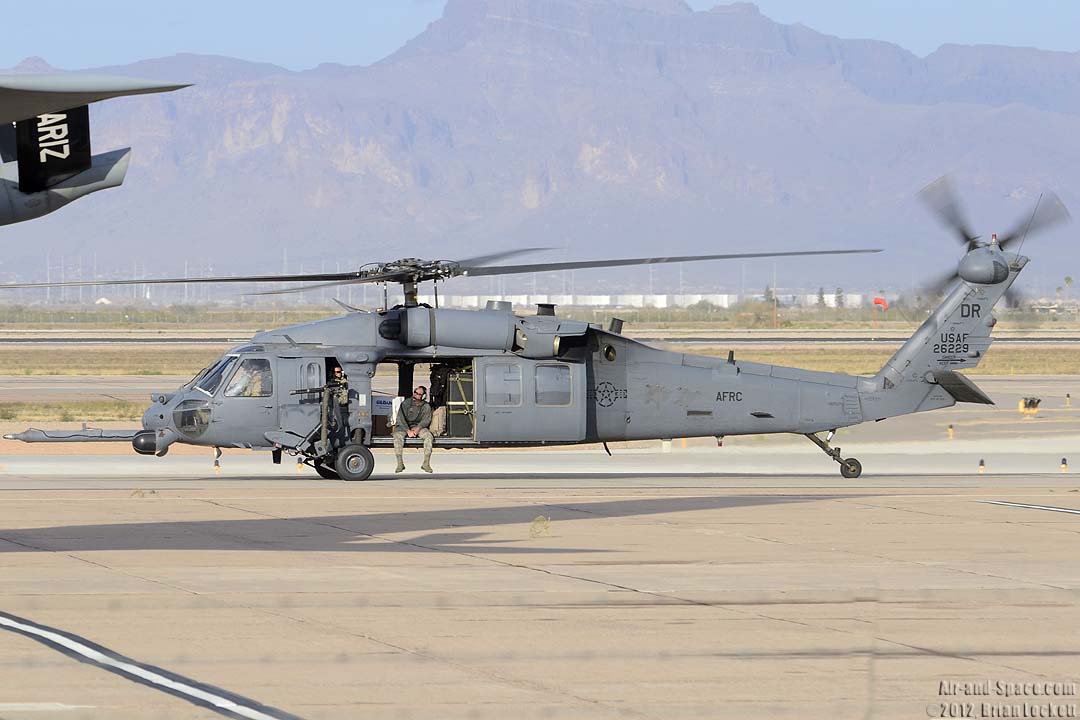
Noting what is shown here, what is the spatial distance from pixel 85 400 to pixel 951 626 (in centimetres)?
3884

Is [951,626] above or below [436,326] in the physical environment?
below

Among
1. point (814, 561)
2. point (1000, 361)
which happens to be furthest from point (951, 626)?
point (1000, 361)

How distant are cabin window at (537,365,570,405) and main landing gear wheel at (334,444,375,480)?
9.83ft

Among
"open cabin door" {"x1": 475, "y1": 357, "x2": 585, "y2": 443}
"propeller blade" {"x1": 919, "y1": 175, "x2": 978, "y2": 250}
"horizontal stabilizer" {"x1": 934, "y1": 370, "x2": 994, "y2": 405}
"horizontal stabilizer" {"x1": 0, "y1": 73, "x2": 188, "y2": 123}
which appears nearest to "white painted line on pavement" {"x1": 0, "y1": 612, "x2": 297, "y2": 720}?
"horizontal stabilizer" {"x1": 0, "y1": 73, "x2": 188, "y2": 123}

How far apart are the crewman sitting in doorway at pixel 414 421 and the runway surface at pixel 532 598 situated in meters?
1.16

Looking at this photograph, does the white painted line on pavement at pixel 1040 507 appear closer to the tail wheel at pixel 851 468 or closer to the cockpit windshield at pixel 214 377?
the tail wheel at pixel 851 468

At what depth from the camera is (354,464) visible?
82.7 feet

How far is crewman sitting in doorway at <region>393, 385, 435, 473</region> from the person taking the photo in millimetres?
25375

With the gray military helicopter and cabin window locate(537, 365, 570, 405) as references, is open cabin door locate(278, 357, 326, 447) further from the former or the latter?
cabin window locate(537, 365, 570, 405)

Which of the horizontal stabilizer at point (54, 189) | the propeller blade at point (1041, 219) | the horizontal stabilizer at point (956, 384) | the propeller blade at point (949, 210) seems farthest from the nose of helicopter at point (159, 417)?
the propeller blade at point (1041, 219)

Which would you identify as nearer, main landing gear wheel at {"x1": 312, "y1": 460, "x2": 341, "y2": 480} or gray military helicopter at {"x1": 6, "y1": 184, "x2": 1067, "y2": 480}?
gray military helicopter at {"x1": 6, "y1": 184, "x2": 1067, "y2": 480}

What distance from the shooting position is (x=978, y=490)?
24.0 meters

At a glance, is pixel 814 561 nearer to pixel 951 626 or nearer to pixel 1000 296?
pixel 951 626

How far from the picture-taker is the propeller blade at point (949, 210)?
27.4 meters
